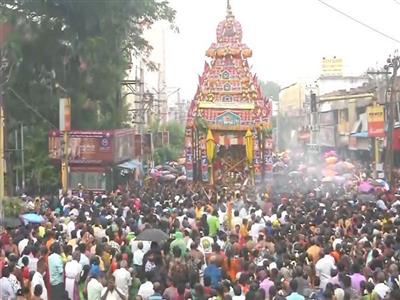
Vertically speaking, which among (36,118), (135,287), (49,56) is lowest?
(135,287)

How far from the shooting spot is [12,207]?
71.0ft

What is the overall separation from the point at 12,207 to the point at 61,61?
15.1 meters

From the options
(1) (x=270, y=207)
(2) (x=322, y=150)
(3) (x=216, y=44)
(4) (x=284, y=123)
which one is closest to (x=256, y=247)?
(1) (x=270, y=207)

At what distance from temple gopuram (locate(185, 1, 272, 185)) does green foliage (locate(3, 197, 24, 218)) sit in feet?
55.6

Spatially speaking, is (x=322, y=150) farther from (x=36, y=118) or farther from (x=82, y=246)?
(x=82, y=246)

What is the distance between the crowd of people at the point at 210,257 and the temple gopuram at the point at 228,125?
1910cm

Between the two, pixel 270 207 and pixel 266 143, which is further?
pixel 266 143

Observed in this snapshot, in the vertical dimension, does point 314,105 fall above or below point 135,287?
above

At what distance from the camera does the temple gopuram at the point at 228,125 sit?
38.7m

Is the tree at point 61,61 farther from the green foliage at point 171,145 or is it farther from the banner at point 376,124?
the green foliage at point 171,145

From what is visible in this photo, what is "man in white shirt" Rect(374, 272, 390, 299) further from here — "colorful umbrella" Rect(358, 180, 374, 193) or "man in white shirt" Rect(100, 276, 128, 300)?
"colorful umbrella" Rect(358, 180, 374, 193)

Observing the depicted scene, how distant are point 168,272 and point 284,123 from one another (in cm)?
8922

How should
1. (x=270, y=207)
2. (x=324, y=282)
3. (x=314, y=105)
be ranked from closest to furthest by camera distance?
(x=324, y=282) → (x=270, y=207) → (x=314, y=105)

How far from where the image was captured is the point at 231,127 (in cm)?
3891
